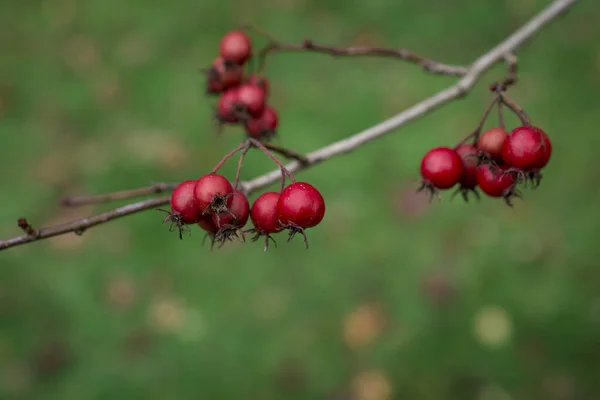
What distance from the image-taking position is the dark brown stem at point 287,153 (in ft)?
4.99

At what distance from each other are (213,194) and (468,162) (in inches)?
31.7

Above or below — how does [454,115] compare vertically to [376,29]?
below

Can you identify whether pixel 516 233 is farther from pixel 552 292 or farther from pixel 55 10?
pixel 55 10

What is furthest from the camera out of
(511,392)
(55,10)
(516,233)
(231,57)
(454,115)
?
(55,10)

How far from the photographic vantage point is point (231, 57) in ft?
7.17

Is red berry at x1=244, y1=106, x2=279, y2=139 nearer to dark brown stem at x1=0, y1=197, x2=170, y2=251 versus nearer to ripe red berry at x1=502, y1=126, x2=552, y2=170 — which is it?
dark brown stem at x1=0, y1=197, x2=170, y2=251

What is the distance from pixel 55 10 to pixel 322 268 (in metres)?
4.38

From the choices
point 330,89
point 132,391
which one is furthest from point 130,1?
point 132,391

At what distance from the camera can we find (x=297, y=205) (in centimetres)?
141

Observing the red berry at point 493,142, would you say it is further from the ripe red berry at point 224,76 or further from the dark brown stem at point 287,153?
the ripe red berry at point 224,76

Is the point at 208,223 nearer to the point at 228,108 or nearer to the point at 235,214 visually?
the point at 235,214

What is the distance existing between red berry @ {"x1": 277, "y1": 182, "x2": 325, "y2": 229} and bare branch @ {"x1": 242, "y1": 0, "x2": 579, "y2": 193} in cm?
41

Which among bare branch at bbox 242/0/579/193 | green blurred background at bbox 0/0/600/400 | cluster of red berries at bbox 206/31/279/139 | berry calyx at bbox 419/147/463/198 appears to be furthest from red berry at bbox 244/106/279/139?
green blurred background at bbox 0/0/600/400

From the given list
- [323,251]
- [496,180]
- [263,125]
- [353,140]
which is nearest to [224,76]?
[263,125]
